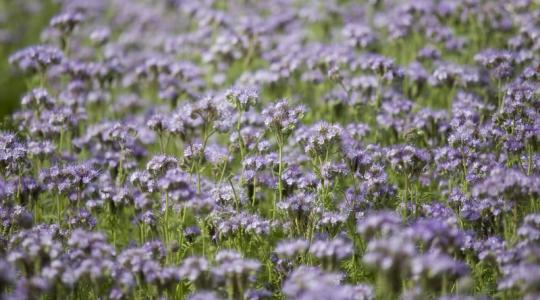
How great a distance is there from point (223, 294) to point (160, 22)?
33.3 feet

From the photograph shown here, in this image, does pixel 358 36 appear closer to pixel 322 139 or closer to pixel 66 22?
pixel 322 139

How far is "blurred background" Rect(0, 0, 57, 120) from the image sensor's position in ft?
46.2

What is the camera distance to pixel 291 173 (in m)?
7.44

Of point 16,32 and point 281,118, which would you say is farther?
point 16,32

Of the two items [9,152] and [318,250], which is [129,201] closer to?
[9,152]

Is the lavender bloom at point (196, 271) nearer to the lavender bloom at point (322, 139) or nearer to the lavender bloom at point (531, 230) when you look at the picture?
the lavender bloom at point (322, 139)

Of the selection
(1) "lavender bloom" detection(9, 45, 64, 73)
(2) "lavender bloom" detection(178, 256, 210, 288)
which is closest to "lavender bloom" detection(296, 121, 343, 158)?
(2) "lavender bloom" detection(178, 256, 210, 288)

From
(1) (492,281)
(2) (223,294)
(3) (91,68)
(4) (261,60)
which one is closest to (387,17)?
(4) (261,60)

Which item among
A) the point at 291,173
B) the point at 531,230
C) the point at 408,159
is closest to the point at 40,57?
the point at 291,173

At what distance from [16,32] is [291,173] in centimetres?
1078

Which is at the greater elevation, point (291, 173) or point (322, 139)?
point (322, 139)

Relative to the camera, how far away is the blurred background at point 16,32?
1409 cm

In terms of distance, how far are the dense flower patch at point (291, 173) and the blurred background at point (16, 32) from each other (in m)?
2.04

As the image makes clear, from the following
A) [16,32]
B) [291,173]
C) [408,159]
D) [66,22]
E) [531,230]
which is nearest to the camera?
[531,230]
